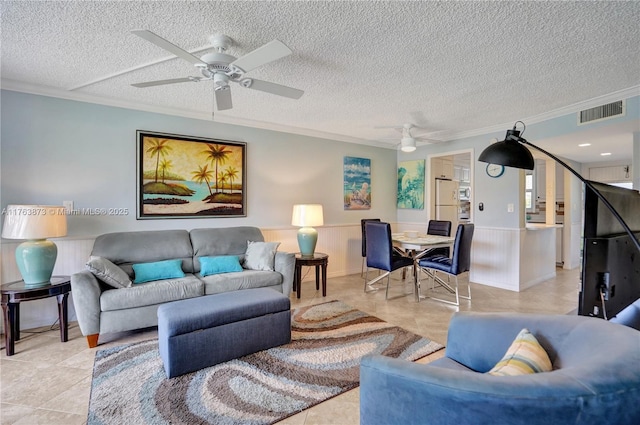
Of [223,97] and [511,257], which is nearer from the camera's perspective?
[223,97]

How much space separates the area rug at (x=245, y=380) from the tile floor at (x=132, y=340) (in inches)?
3.6

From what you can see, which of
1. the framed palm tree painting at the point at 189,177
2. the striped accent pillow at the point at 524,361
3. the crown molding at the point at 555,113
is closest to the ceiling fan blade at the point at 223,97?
the framed palm tree painting at the point at 189,177

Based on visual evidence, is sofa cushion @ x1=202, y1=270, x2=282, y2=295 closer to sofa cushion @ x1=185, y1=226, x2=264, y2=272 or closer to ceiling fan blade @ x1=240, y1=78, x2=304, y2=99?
sofa cushion @ x1=185, y1=226, x2=264, y2=272

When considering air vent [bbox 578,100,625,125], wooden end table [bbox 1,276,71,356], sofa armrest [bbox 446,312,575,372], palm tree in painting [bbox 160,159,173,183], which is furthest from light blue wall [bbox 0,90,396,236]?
air vent [bbox 578,100,625,125]

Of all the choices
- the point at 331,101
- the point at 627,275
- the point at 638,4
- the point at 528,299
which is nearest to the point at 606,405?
the point at 627,275

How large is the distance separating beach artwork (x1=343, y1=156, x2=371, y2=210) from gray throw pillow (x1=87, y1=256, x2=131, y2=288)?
3309 millimetres

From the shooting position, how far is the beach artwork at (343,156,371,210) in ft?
16.7

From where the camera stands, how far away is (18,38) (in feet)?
6.77

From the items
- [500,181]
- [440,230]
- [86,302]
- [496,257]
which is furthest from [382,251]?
[86,302]

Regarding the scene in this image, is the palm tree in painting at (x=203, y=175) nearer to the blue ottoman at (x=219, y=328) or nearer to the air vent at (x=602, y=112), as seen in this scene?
the blue ottoman at (x=219, y=328)

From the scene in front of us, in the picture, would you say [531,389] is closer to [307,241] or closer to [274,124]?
[307,241]

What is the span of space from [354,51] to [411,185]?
3.63 metres

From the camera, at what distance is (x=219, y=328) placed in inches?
85.4

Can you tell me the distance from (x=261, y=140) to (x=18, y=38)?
2482 millimetres
